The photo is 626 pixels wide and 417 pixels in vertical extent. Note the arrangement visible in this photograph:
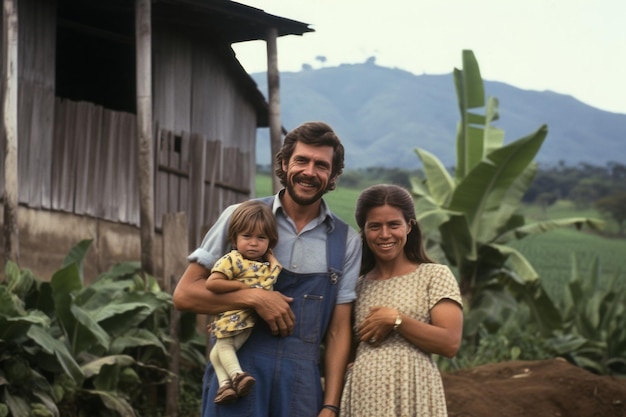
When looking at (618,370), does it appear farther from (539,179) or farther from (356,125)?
(356,125)

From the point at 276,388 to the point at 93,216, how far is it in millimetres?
8186

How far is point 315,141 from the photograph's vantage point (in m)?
4.15

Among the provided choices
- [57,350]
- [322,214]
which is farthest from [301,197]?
[57,350]

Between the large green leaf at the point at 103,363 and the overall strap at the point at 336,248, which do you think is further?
the large green leaf at the point at 103,363

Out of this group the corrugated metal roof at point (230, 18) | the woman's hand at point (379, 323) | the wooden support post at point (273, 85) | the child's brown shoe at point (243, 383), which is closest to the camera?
the child's brown shoe at point (243, 383)

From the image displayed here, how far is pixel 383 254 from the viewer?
4.25 m

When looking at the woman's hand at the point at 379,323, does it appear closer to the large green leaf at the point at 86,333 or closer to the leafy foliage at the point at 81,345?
the leafy foliage at the point at 81,345

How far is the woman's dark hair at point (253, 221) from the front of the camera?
13.4 ft

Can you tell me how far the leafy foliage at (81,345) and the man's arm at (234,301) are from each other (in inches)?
141

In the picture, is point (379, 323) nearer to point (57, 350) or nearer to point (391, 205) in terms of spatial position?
point (391, 205)

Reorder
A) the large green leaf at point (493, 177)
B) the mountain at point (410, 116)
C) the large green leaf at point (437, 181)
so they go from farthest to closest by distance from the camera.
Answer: the mountain at point (410, 116)
the large green leaf at point (437, 181)
the large green leaf at point (493, 177)

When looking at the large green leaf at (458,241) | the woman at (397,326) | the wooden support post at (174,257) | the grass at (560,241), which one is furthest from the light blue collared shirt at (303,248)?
the grass at (560,241)

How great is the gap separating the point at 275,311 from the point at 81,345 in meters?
4.62

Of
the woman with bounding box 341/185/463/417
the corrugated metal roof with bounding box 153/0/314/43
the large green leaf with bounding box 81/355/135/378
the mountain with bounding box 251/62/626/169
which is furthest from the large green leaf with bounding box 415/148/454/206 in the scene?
the mountain with bounding box 251/62/626/169
